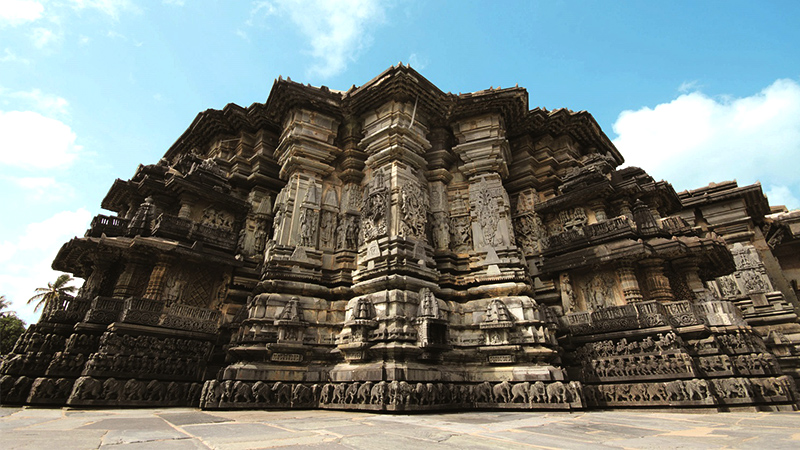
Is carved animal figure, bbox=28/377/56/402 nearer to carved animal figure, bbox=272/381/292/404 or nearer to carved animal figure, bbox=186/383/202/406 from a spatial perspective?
carved animal figure, bbox=186/383/202/406

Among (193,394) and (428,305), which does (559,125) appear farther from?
(193,394)

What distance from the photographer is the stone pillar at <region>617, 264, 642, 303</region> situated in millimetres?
9719

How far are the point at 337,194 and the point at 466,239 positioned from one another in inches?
174

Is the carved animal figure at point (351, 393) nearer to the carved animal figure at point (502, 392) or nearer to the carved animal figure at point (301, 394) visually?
the carved animal figure at point (301, 394)

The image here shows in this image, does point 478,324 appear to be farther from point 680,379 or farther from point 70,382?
point 70,382

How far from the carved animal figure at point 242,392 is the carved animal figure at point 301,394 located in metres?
0.90

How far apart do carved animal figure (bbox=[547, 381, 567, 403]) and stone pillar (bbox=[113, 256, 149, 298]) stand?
34.4ft

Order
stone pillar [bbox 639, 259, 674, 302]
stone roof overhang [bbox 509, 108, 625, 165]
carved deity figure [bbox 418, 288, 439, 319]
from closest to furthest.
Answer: carved deity figure [bbox 418, 288, 439, 319], stone pillar [bbox 639, 259, 674, 302], stone roof overhang [bbox 509, 108, 625, 165]

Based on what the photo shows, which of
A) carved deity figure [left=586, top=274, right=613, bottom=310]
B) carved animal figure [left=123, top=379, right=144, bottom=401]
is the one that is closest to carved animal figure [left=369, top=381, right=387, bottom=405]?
carved animal figure [left=123, top=379, right=144, bottom=401]

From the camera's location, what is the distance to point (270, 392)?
7.96 meters

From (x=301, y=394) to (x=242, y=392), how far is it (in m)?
1.22

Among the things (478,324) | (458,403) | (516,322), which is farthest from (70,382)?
(516,322)

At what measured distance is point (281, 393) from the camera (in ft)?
26.3

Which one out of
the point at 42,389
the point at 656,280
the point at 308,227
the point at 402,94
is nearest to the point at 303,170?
the point at 308,227
